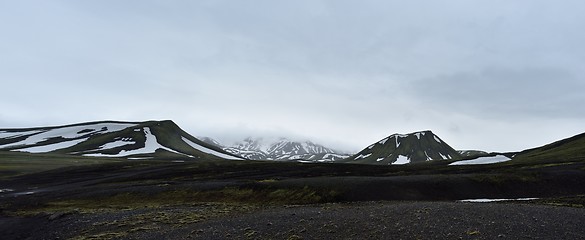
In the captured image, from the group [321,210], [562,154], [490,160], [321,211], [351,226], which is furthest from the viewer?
[490,160]

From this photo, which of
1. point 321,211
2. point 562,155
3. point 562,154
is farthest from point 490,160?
point 321,211

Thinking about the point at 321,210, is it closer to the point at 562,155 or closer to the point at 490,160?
the point at 562,155

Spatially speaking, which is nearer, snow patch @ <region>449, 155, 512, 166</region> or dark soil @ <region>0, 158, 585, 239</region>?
dark soil @ <region>0, 158, 585, 239</region>

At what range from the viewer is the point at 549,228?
20.4m

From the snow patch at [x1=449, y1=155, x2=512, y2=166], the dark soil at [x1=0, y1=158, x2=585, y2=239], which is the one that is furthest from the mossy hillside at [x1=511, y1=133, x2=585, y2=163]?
the dark soil at [x1=0, y1=158, x2=585, y2=239]

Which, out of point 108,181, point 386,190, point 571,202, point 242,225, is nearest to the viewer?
point 242,225

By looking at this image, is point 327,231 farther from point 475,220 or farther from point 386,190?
point 386,190

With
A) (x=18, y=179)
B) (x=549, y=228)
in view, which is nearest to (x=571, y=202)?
(x=549, y=228)

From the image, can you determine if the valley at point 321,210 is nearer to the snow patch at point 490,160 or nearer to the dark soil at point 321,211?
the dark soil at point 321,211

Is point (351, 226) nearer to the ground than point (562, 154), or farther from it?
nearer to the ground

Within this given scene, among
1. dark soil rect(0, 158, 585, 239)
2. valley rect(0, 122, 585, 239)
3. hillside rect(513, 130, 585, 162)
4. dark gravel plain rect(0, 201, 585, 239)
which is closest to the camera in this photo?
dark gravel plain rect(0, 201, 585, 239)

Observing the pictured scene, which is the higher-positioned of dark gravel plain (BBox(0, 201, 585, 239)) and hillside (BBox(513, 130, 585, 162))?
hillside (BBox(513, 130, 585, 162))

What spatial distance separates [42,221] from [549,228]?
137 feet

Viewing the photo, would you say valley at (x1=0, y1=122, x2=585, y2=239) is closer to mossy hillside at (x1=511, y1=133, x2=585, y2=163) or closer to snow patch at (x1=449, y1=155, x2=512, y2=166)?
mossy hillside at (x1=511, y1=133, x2=585, y2=163)
